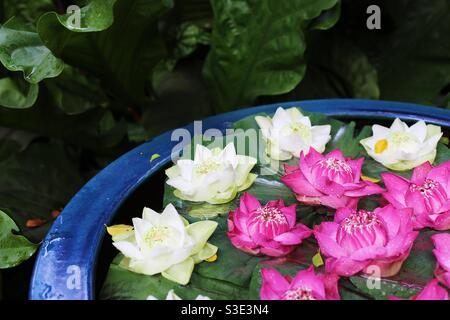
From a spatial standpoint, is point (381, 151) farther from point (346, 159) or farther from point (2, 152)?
point (2, 152)

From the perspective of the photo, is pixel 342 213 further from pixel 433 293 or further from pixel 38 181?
pixel 38 181

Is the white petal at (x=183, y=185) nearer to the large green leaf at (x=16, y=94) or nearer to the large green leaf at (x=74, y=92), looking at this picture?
the large green leaf at (x=16, y=94)

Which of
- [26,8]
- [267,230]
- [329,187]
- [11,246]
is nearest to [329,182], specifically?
[329,187]

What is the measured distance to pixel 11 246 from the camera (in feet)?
2.57

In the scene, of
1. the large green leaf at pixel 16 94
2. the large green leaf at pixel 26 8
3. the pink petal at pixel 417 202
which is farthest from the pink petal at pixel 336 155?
the large green leaf at pixel 26 8

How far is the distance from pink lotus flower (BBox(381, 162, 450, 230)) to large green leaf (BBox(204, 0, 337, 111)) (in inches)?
16.3

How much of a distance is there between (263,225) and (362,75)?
2.37ft

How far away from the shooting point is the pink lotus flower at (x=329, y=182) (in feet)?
2.37

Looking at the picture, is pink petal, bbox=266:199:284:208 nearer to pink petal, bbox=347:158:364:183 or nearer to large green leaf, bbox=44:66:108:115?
pink petal, bbox=347:158:364:183

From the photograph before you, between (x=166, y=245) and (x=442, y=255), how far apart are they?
0.95ft

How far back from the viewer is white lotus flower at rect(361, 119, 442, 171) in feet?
2.61

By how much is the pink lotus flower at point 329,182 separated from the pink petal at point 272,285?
0.15 meters

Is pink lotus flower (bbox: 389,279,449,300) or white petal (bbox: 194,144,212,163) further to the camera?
white petal (bbox: 194,144,212,163)

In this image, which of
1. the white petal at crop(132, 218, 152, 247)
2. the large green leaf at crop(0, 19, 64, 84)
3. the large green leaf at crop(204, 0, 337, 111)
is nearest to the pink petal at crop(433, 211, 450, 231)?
the white petal at crop(132, 218, 152, 247)
